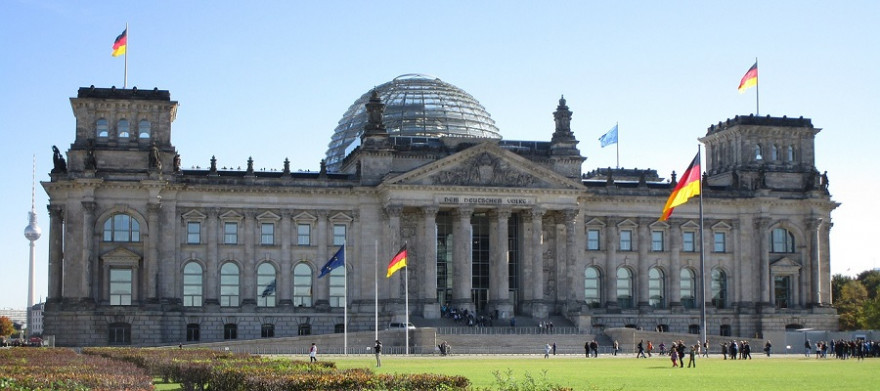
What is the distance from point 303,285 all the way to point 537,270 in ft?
63.3

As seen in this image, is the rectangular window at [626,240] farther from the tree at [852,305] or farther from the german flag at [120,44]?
the german flag at [120,44]

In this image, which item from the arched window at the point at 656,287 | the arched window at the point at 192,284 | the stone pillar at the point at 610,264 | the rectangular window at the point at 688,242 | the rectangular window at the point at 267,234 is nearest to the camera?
the arched window at the point at 192,284

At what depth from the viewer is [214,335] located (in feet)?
332

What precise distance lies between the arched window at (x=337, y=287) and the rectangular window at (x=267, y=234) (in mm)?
5645

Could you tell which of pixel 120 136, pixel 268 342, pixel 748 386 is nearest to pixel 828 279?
pixel 268 342

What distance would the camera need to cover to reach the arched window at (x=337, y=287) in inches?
4129

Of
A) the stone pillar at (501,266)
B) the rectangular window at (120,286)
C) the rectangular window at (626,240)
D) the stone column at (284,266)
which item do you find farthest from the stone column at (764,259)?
the rectangular window at (120,286)

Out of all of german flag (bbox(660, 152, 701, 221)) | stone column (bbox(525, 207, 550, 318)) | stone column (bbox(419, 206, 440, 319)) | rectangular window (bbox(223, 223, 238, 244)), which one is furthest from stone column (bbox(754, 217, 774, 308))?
german flag (bbox(660, 152, 701, 221))

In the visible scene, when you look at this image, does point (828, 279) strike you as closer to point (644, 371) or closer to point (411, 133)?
point (411, 133)

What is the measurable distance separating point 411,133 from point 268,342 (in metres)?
33.9

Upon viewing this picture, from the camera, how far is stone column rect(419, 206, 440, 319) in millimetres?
101750

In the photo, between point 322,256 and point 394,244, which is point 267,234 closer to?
point 322,256

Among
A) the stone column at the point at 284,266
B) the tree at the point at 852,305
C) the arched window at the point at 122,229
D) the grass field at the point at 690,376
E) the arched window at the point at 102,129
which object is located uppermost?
the arched window at the point at 102,129

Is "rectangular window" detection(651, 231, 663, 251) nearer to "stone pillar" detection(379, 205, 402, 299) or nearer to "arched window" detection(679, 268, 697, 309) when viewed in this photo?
"arched window" detection(679, 268, 697, 309)
